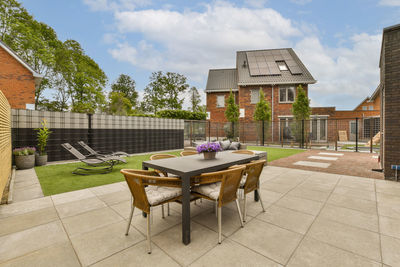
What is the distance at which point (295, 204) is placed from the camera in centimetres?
304

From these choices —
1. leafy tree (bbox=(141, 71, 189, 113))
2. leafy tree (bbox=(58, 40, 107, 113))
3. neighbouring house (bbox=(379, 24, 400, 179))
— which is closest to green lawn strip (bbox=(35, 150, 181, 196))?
neighbouring house (bbox=(379, 24, 400, 179))

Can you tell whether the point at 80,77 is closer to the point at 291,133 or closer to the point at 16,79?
the point at 16,79

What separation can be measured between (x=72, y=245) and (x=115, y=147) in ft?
23.7

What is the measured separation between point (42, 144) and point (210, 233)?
23.2 feet

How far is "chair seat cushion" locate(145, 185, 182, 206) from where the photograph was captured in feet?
6.65

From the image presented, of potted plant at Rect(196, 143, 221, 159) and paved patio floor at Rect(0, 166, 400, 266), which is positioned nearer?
paved patio floor at Rect(0, 166, 400, 266)

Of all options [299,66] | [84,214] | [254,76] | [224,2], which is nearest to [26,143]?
[84,214]

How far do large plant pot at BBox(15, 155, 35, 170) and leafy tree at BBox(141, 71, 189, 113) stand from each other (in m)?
21.0

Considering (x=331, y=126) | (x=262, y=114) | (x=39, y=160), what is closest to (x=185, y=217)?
(x=39, y=160)

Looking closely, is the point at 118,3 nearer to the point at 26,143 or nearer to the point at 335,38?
the point at 26,143

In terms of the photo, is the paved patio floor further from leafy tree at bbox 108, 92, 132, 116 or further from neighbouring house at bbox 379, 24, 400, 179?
leafy tree at bbox 108, 92, 132, 116

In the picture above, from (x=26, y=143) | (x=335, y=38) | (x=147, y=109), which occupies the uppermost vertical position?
(x=335, y=38)

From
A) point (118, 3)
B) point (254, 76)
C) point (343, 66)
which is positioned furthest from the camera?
point (343, 66)

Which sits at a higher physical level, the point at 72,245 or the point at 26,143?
the point at 26,143
